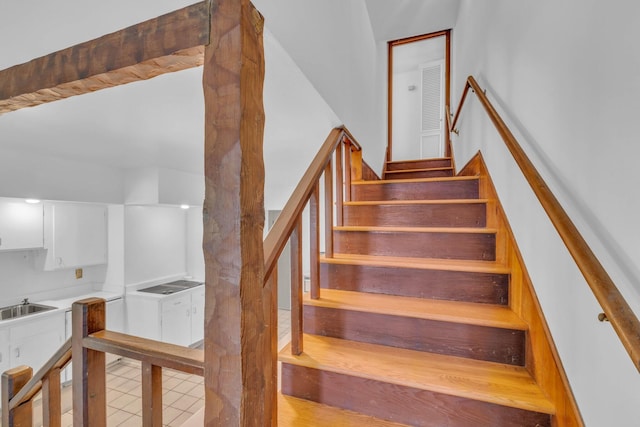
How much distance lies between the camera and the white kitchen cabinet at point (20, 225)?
3184 mm

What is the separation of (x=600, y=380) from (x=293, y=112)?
187 cm

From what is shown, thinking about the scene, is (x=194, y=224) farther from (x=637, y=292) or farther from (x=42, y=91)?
(x=637, y=292)

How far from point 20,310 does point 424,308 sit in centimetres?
441

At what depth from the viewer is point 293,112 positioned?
6.69ft

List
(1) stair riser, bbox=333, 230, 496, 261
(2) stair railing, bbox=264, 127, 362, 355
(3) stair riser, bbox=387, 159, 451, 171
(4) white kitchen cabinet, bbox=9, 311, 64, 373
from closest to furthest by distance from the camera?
(2) stair railing, bbox=264, 127, 362, 355 → (1) stair riser, bbox=333, 230, 496, 261 → (4) white kitchen cabinet, bbox=9, 311, 64, 373 → (3) stair riser, bbox=387, 159, 451, 171

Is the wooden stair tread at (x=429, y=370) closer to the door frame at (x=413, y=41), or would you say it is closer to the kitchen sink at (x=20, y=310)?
→ the door frame at (x=413, y=41)

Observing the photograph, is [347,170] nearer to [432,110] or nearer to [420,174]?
[420,174]

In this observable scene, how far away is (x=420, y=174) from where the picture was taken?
153 inches

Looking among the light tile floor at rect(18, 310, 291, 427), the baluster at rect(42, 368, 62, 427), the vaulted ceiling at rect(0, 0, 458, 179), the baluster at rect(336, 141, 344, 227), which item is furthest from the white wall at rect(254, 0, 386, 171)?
the light tile floor at rect(18, 310, 291, 427)

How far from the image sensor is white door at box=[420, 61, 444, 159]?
16.5 ft

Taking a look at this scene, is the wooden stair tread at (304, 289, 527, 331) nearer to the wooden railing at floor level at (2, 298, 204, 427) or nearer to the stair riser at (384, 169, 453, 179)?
the wooden railing at floor level at (2, 298, 204, 427)

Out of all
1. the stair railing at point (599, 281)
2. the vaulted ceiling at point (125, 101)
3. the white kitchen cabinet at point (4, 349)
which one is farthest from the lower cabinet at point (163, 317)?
the stair railing at point (599, 281)

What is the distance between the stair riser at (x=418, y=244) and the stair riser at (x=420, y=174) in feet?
6.58

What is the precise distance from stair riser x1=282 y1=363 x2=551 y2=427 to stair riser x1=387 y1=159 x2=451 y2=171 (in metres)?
3.26
